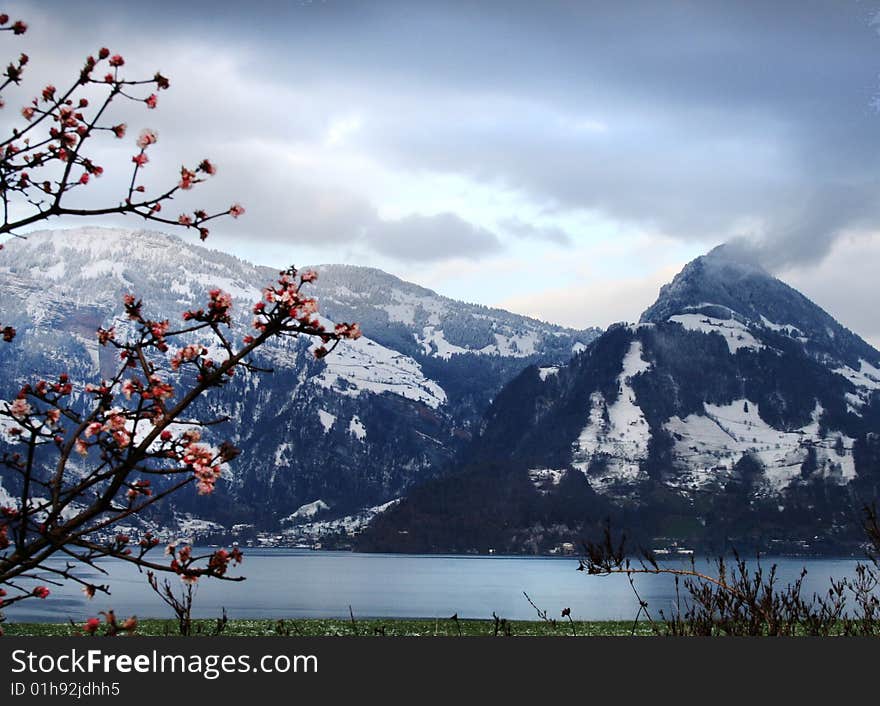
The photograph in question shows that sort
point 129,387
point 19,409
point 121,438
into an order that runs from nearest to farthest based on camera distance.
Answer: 1. point 121,438
2. point 19,409
3. point 129,387

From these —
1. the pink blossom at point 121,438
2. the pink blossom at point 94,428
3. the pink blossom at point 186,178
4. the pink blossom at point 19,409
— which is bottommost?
the pink blossom at point 121,438

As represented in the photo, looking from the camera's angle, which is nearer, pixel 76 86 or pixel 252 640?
pixel 76 86

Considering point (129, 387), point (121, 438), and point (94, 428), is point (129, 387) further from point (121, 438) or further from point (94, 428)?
point (121, 438)

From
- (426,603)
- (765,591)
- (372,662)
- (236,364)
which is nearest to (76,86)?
(236,364)

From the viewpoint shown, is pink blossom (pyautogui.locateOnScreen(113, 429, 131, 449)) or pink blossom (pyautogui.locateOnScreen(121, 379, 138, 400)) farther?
pink blossom (pyautogui.locateOnScreen(121, 379, 138, 400))

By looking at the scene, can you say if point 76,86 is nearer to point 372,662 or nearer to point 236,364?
point 236,364

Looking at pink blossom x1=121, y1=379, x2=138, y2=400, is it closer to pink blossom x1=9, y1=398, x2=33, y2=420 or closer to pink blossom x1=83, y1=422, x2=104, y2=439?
pink blossom x1=83, y1=422, x2=104, y2=439

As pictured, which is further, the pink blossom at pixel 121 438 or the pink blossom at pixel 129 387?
the pink blossom at pixel 129 387

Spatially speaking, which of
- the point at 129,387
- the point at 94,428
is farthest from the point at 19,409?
the point at 129,387

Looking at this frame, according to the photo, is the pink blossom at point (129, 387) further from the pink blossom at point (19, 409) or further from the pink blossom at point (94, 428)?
the pink blossom at point (19, 409)

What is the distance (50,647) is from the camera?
404 inches

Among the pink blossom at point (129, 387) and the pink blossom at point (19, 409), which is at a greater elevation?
the pink blossom at point (129, 387)

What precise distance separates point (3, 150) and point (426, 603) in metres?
147

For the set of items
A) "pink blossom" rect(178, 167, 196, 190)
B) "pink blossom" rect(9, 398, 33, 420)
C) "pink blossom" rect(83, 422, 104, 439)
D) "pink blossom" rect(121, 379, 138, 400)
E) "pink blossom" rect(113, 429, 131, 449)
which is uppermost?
"pink blossom" rect(178, 167, 196, 190)
